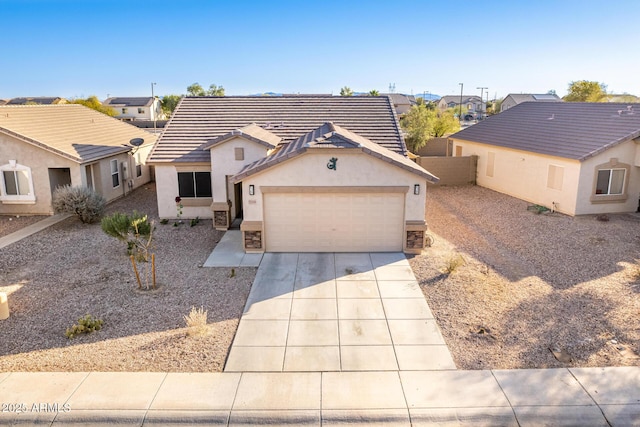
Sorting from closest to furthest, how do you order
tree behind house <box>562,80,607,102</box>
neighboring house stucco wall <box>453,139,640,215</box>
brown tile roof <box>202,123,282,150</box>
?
brown tile roof <box>202,123,282,150</box> < neighboring house stucco wall <box>453,139,640,215</box> < tree behind house <box>562,80,607,102</box>

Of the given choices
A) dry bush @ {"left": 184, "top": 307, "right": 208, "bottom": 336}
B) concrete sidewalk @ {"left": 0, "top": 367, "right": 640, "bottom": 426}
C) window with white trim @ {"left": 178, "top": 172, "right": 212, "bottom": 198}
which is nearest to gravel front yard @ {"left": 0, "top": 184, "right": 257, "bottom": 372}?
dry bush @ {"left": 184, "top": 307, "right": 208, "bottom": 336}

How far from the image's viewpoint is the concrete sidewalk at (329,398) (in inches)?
292

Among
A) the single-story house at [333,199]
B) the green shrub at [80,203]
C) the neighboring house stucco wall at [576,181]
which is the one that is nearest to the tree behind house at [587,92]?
the neighboring house stucco wall at [576,181]

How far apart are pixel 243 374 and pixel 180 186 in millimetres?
12620

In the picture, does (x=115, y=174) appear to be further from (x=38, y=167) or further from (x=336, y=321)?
(x=336, y=321)

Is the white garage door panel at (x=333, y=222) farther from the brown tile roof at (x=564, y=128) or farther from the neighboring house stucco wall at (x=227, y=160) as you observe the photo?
the brown tile roof at (x=564, y=128)

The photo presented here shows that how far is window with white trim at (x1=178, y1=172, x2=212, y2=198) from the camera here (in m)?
19.5

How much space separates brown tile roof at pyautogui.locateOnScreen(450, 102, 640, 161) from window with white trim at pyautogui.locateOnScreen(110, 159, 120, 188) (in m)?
20.2

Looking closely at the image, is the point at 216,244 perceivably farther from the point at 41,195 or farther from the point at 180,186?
the point at 41,195

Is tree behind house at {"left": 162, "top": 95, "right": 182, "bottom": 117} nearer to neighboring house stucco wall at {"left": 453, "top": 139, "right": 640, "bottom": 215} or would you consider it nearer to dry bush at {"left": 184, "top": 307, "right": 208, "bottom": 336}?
neighboring house stucco wall at {"left": 453, "top": 139, "right": 640, "bottom": 215}

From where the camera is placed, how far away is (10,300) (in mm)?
11688

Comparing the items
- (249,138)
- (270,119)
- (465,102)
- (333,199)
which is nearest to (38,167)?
(249,138)

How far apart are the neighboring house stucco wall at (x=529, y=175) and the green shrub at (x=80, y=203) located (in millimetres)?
19459

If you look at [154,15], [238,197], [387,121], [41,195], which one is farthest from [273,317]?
[154,15]
